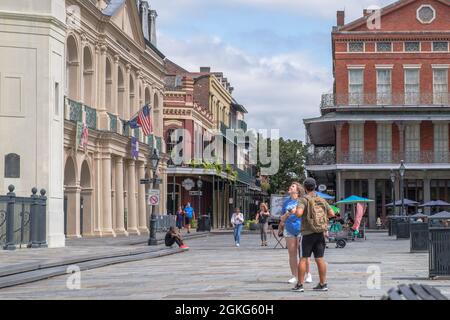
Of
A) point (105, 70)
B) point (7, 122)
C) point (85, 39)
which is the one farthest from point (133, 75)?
point (7, 122)

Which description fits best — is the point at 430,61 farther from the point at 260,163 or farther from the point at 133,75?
the point at 260,163

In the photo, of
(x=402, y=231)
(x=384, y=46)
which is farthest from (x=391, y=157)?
(x=402, y=231)

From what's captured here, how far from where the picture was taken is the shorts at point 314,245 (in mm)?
13648

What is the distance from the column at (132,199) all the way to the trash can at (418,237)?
22.1 m

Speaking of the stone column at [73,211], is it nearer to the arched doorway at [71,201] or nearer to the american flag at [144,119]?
the arched doorway at [71,201]

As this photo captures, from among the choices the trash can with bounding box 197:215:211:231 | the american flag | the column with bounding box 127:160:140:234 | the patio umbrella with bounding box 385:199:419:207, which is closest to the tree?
the patio umbrella with bounding box 385:199:419:207

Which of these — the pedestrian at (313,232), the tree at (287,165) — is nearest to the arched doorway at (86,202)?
the pedestrian at (313,232)

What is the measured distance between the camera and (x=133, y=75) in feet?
156

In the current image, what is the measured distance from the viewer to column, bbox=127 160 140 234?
153ft

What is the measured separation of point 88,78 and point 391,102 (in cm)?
2719

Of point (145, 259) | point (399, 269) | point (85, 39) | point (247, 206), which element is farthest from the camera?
point (247, 206)

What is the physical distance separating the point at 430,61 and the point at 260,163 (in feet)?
143

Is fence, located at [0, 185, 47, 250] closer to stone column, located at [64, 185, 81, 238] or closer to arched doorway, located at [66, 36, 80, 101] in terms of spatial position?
stone column, located at [64, 185, 81, 238]

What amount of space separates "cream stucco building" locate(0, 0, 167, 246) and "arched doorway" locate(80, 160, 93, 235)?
43 mm
